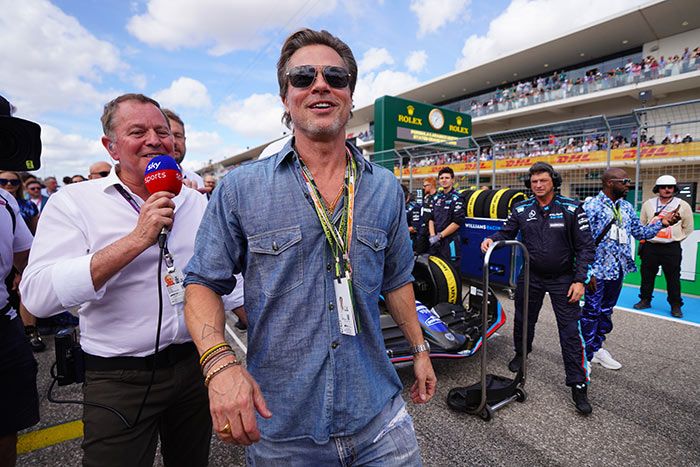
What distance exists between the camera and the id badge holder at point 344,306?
1.26 m

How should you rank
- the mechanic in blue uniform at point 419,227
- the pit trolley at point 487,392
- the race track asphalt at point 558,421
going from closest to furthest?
the race track asphalt at point 558,421 < the pit trolley at point 487,392 < the mechanic in blue uniform at point 419,227

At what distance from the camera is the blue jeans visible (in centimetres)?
125

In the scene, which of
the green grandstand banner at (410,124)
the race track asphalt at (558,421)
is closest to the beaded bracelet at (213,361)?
the race track asphalt at (558,421)

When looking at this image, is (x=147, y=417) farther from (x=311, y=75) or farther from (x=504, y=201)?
(x=504, y=201)

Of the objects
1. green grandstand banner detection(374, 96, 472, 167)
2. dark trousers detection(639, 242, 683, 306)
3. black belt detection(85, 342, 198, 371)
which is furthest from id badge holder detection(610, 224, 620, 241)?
green grandstand banner detection(374, 96, 472, 167)

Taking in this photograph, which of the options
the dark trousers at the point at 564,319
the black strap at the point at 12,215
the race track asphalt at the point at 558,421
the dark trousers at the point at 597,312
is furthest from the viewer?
the dark trousers at the point at 597,312

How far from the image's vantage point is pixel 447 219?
6977 mm

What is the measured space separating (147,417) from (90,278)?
0.63m

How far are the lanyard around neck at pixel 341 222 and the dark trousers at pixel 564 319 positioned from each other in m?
2.80

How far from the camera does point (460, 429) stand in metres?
2.82

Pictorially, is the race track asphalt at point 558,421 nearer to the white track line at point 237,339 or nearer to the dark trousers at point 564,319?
the dark trousers at point 564,319

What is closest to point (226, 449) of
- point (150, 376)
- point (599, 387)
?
point (150, 376)

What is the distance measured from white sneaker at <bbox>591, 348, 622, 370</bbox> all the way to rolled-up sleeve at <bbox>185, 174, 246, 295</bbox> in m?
4.19

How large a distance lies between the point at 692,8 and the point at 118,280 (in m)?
31.5
